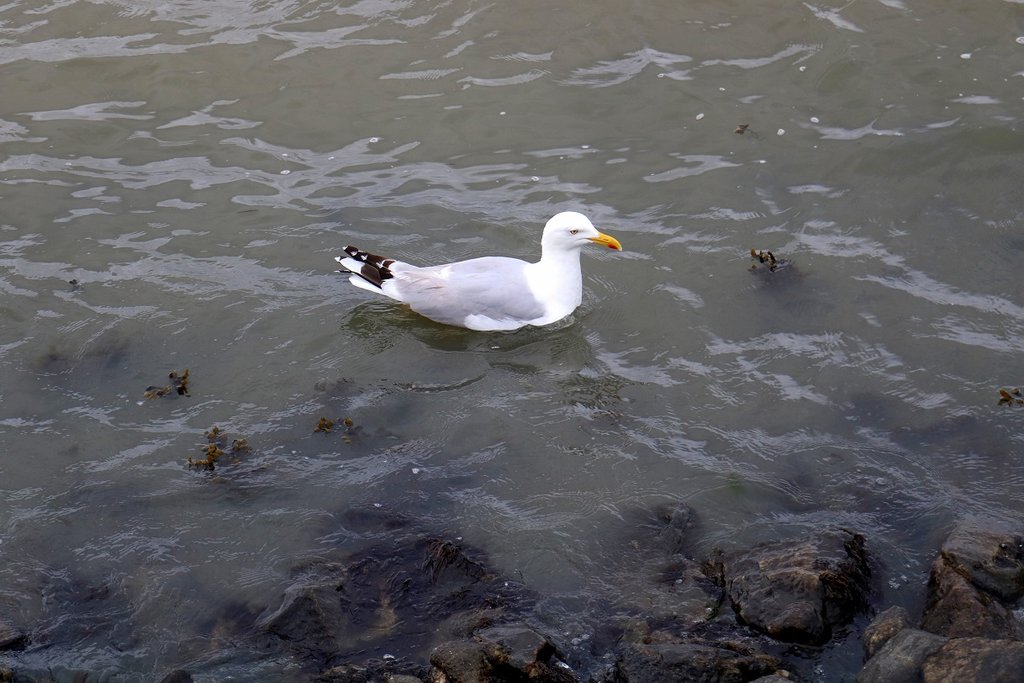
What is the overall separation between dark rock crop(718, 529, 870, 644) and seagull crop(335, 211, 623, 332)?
321cm

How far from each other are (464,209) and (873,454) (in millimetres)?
4594

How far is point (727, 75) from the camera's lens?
11.6 m

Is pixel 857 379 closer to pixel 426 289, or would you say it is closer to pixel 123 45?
pixel 426 289

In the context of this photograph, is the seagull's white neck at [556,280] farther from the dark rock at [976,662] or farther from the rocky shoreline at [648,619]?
the dark rock at [976,662]

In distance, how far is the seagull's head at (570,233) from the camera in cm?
875

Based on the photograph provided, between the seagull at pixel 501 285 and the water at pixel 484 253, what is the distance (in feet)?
0.71

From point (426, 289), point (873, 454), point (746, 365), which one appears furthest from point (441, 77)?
point (873, 454)

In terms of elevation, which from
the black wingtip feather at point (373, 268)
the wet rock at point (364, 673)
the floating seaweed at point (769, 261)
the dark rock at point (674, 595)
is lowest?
the dark rock at point (674, 595)

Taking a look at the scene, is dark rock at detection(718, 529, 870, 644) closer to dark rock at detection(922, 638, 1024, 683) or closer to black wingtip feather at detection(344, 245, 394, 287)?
dark rock at detection(922, 638, 1024, 683)

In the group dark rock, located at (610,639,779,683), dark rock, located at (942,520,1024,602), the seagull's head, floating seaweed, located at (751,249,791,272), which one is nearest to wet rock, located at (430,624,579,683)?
dark rock, located at (610,639,779,683)

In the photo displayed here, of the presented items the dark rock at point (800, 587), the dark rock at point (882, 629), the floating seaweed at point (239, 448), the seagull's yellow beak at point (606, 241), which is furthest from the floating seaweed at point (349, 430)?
the dark rock at point (882, 629)

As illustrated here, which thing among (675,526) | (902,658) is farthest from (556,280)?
(902,658)

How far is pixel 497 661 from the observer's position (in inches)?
211

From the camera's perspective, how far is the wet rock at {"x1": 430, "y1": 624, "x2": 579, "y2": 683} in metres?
5.35
